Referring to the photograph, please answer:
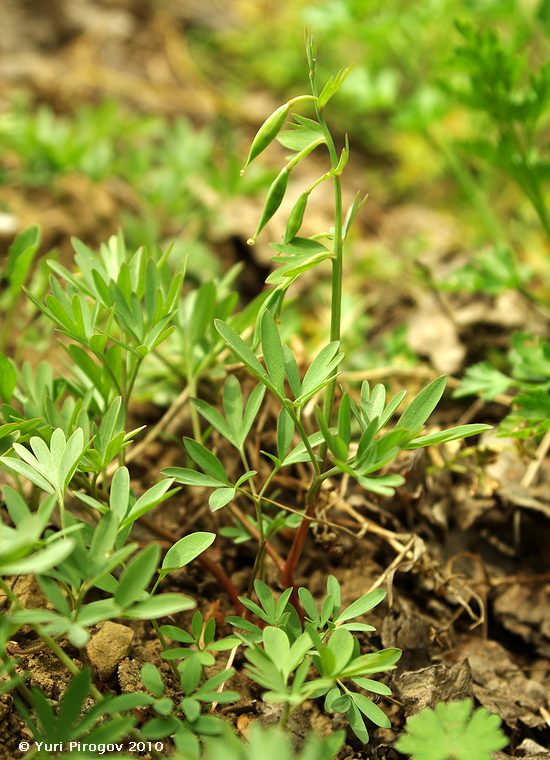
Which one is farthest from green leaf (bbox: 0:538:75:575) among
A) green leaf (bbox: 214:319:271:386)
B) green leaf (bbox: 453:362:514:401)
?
green leaf (bbox: 453:362:514:401)

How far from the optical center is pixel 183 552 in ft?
3.39

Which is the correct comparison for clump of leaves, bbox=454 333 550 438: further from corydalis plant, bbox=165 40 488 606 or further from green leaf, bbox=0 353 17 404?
green leaf, bbox=0 353 17 404

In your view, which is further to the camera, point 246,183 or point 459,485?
point 246,183

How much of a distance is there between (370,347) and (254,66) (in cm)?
196

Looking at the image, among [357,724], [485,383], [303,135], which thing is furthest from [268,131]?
[357,724]

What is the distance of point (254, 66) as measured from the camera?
3.40 metres

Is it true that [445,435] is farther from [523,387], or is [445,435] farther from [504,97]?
[504,97]

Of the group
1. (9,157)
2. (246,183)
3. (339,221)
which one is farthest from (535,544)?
(9,157)

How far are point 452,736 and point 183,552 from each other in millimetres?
458

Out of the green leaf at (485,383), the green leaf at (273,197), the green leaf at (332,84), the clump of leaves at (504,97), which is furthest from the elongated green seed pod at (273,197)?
the clump of leaves at (504,97)

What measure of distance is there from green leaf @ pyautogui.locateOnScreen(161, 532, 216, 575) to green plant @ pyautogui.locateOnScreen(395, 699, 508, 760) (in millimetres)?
389

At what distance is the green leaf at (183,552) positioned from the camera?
3.35ft

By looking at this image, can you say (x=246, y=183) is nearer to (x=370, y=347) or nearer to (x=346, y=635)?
(x=370, y=347)

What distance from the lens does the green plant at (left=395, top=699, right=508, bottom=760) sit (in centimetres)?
94
